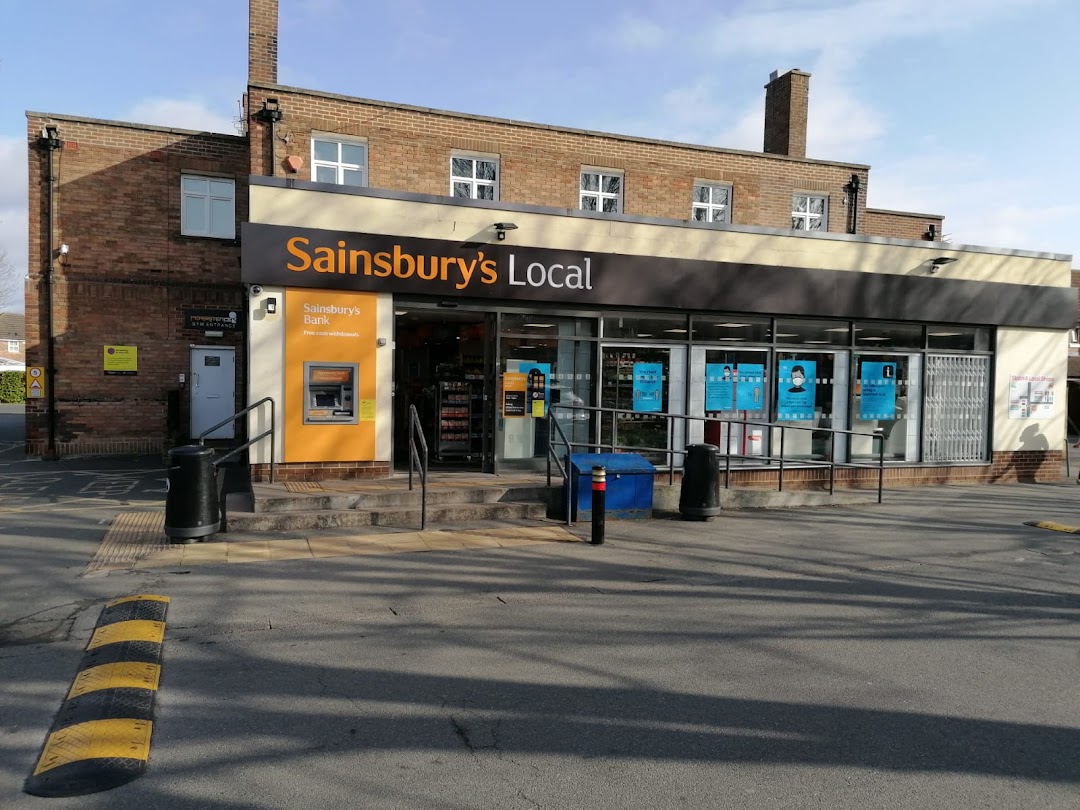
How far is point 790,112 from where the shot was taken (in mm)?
20141

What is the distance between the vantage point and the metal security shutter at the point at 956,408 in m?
14.7

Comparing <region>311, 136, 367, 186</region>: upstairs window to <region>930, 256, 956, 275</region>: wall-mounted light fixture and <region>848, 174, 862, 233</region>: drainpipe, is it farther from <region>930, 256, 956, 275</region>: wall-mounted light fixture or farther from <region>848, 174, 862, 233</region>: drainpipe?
<region>848, 174, 862, 233</region>: drainpipe

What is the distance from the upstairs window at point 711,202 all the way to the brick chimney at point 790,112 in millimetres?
2862

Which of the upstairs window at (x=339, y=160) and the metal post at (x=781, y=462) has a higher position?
→ the upstairs window at (x=339, y=160)

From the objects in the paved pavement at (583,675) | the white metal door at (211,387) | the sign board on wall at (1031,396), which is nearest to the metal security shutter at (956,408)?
the sign board on wall at (1031,396)

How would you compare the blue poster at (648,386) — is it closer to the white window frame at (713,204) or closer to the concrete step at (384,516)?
the concrete step at (384,516)

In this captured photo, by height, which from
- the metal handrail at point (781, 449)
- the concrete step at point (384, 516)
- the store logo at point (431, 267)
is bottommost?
the concrete step at point (384, 516)

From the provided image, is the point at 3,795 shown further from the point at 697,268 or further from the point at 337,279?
the point at 697,268

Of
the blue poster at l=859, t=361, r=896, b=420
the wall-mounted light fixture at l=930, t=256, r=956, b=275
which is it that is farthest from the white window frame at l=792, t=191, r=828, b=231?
the blue poster at l=859, t=361, r=896, b=420

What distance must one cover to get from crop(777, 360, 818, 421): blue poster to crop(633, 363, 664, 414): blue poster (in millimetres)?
2224

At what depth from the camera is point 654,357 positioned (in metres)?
13.0

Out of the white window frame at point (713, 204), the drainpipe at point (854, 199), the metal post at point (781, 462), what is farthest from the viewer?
the drainpipe at point (854, 199)

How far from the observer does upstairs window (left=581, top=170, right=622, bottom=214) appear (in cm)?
1733

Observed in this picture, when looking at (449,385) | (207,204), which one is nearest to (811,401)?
(449,385)
